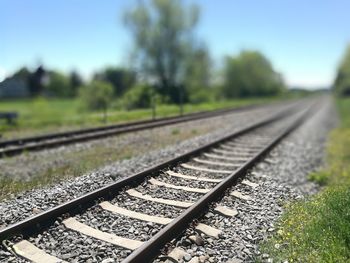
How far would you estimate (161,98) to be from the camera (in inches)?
1144

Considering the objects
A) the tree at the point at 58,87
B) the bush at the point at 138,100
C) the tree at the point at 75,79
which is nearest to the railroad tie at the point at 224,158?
the bush at the point at 138,100

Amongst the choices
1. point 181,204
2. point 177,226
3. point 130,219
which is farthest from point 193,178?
point 177,226

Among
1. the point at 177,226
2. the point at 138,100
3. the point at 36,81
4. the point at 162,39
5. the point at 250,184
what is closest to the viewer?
the point at 177,226

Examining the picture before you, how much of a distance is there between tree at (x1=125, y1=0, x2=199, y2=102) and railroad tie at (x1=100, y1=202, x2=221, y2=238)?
4019cm

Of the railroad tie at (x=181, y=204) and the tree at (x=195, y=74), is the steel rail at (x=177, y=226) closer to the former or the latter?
the railroad tie at (x=181, y=204)

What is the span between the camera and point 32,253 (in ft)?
15.2

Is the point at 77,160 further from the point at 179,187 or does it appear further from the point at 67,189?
the point at 179,187

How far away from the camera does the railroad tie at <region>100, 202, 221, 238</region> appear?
5523 millimetres

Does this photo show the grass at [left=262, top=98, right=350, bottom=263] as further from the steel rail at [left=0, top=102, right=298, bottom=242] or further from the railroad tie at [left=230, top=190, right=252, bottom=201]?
the steel rail at [left=0, top=102, right=298, bottom=242]

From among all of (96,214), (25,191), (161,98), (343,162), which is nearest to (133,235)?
(96,214)

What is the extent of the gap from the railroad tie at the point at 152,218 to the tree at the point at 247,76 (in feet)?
264

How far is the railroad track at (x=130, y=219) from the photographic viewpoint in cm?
473

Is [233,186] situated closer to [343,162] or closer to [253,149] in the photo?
[253,149]

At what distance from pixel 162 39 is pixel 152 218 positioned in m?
42.1
